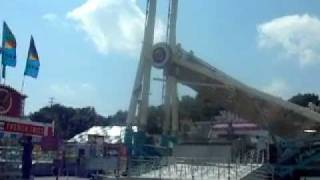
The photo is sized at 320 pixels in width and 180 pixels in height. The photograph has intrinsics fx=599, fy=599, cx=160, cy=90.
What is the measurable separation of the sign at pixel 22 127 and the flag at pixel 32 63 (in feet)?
16.5

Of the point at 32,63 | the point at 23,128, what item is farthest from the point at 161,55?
the point at 23,128

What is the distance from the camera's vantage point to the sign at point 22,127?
43906mm

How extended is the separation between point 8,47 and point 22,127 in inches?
280

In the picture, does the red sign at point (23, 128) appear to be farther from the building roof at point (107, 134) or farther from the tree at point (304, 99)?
the tree at point (304, 99)

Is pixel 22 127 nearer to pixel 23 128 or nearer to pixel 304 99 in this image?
pixel 23 128

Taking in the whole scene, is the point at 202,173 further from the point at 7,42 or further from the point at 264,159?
the point at 7,42

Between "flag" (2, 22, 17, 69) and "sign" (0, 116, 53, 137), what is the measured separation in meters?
5.41

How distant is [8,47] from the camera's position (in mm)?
48156

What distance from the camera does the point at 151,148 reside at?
78188 millimetres

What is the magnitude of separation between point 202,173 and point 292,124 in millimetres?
26692

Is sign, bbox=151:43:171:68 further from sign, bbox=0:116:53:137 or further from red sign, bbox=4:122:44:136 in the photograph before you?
red sign, bbox=4:122:44:136

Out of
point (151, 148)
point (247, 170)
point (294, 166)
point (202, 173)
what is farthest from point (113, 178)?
point (151, 148)

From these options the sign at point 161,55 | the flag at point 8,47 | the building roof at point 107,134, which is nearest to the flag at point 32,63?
the flag at point 8,47

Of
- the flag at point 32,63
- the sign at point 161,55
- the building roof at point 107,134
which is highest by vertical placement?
the sign at point 161,55
